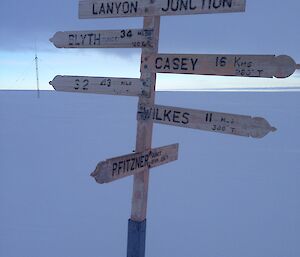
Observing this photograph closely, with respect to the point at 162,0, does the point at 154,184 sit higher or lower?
lower

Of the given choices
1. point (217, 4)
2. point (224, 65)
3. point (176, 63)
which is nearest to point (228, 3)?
point (217, 4)

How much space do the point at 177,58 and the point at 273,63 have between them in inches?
25.8

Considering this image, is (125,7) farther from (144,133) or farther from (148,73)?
(144,133)

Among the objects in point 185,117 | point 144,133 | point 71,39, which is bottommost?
point 144,133

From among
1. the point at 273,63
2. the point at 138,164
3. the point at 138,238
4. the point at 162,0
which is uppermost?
the point at 162,0

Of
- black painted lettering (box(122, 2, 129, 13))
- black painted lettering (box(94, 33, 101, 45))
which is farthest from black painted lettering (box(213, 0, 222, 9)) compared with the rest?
black painted lettering (box(94, 33, 101, 45))

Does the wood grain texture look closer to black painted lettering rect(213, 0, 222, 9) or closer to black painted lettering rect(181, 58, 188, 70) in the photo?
black painted lettering rect(181, 58, 188, 70)

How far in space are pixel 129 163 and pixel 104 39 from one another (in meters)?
0.97

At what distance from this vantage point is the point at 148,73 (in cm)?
256

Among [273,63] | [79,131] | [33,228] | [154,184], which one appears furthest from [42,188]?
[79,131]

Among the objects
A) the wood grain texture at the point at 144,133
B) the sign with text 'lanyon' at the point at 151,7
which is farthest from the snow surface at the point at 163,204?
the sign with text 'lanyon' at the point at 151,7

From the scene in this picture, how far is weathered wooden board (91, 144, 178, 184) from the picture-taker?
2.21 metres

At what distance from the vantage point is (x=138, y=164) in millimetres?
2564

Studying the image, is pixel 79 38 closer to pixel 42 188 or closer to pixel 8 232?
pixel 8 232
